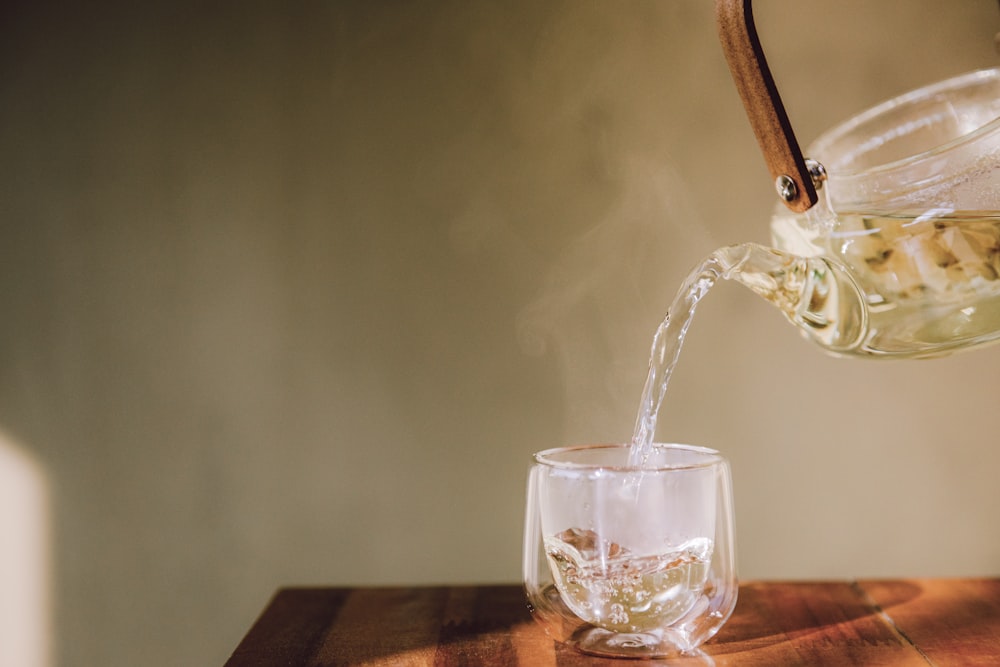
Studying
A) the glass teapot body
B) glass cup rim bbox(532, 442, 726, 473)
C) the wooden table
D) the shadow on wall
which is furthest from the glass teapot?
the shadow on wall

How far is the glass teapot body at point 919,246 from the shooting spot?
0.73 m

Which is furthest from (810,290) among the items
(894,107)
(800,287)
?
(894,107)

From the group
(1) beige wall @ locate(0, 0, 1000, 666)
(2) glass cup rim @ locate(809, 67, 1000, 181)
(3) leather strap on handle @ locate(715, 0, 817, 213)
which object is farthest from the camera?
(1) beige wall @ locate(0, 0, 1000, 666)

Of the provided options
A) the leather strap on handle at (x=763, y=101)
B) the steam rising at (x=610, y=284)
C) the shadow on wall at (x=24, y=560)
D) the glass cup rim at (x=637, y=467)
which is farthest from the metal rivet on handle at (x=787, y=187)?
the shadow on wall at (x=24, y=560)

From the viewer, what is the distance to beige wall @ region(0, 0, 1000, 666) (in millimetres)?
1129

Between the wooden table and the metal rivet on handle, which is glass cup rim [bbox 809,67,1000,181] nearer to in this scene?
the metal rivet on handle

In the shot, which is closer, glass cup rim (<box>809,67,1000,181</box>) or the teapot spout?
the teapot spout

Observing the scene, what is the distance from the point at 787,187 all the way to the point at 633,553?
0.36 m

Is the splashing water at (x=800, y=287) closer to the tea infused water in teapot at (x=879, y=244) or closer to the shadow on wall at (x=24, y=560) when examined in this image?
the tea infused water in teapot at (x=879, y=244)

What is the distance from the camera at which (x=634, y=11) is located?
3.70 feet

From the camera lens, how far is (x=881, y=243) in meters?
0.75

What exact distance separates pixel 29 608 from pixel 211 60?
766 mm

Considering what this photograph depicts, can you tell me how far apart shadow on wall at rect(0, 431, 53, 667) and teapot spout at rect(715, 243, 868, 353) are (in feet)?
3.07

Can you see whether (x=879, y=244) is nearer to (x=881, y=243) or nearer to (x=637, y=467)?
(x=881, y=243)
